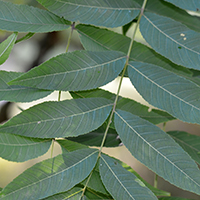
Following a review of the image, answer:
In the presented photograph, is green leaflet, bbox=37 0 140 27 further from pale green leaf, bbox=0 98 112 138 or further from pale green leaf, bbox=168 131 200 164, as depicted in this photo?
pale green leaf, bbox=168 131 200 164

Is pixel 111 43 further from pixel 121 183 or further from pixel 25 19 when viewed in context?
pixel 121 183

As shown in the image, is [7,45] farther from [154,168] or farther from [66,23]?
[154,168]

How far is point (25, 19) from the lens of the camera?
1.97 feet

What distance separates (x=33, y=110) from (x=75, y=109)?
0.09 m

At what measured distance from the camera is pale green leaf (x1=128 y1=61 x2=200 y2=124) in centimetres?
54

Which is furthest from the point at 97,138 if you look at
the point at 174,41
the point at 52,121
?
the point at 174,41

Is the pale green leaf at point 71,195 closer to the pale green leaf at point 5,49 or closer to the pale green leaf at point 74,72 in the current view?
the pale green leaf at point 74,72

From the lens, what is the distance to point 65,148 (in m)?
0.63

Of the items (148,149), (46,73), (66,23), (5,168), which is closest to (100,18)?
(66,23)

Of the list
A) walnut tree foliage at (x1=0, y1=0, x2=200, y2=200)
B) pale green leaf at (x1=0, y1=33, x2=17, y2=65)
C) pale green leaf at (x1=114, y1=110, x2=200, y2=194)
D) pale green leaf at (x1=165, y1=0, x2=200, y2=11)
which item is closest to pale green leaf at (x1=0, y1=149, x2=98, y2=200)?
walnut tree foliage at (x1=0, y1=0, x2=200, y2=200)

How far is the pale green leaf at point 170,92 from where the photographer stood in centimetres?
54

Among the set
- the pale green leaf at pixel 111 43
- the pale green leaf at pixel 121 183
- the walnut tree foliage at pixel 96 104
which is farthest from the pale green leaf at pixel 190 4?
the pale green leaf at pixel 121 183

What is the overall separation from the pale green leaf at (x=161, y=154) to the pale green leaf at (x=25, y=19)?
312 millimetres

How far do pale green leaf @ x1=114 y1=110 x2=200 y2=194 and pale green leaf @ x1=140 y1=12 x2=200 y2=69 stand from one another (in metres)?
0.18
